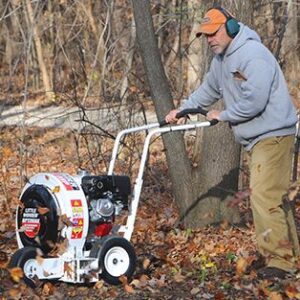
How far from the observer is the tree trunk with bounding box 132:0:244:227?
8.98m

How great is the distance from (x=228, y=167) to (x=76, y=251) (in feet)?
8.64

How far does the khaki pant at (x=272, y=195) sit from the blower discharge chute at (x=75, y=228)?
1.60 feet

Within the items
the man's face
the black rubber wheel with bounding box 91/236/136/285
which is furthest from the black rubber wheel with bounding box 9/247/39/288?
the man's face

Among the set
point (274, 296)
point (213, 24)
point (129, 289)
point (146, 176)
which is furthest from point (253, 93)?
point (146, 176)

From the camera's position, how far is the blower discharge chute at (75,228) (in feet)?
22.5

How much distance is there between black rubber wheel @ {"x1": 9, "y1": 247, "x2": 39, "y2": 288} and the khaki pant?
1.77m

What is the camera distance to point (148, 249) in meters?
8.50

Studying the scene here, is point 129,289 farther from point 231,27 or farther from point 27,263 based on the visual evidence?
point 231,27

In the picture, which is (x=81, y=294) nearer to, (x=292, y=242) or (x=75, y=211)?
(x=75, y=211)

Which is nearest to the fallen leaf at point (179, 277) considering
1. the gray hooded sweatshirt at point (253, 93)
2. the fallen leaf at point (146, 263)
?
the fallen leaf at point (146, 263)

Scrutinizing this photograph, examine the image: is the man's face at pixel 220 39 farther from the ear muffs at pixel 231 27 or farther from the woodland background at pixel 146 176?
the woodland background at pixel 146 176

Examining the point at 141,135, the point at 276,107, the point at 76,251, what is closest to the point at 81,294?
the point at 76,251

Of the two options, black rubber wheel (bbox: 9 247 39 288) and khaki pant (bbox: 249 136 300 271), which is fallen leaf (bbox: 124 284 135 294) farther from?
khaki pant (bbox: 249 136 300 271)

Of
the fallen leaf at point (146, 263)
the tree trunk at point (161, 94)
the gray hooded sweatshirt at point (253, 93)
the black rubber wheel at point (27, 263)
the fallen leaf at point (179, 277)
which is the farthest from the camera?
the tree trunk at point (161, 94)
